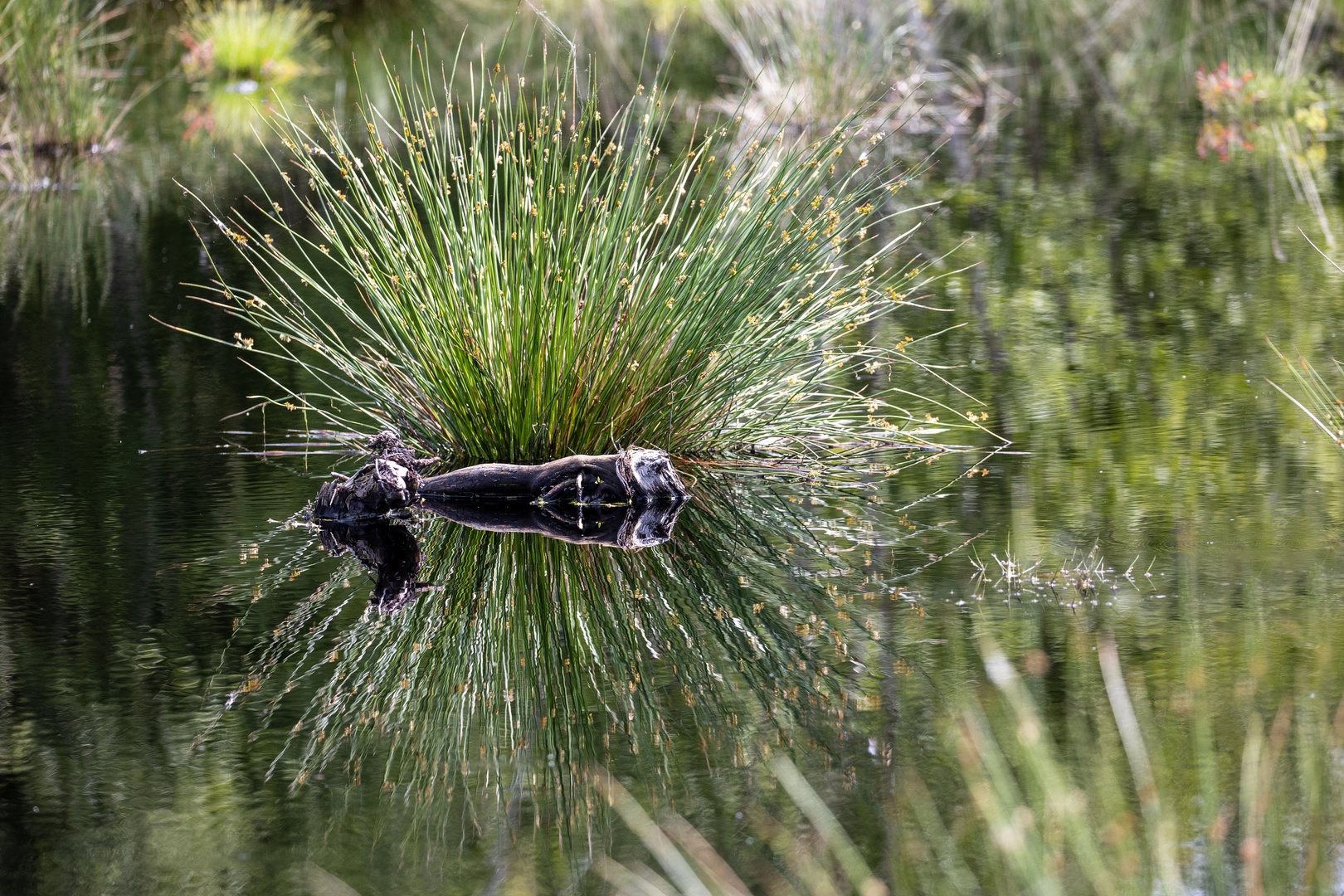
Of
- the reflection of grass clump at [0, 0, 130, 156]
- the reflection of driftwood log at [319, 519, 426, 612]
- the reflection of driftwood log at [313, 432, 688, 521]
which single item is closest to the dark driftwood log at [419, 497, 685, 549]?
the reflection of driftwood log at [313, 432, 688, 521]

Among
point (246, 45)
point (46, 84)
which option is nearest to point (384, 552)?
point (46, 84)

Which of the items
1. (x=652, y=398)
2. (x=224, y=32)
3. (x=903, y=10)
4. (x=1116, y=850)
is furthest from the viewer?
(x=224, y=32)

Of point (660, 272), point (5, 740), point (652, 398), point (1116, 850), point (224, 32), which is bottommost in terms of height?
point (5, 740)

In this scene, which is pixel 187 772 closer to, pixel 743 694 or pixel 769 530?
pixel 743 694

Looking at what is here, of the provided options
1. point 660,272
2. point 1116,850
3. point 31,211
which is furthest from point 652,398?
point 31,211

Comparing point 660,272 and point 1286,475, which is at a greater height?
point 660,272

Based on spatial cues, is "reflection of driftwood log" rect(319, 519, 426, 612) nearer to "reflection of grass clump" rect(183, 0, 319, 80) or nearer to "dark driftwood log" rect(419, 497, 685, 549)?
"dark driftwood log" rect(419, 497, 685, 549)

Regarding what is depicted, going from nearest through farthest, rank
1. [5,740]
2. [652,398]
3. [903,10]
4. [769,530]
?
1. [5,740]
2. [769,530]
3. [652,398]
4. [903,10]

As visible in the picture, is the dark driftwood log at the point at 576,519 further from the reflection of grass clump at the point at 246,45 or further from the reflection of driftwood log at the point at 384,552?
the reflection of grass clump at the point at 246,45

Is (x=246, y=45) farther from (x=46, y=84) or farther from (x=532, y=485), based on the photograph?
(x=532, y=485)
